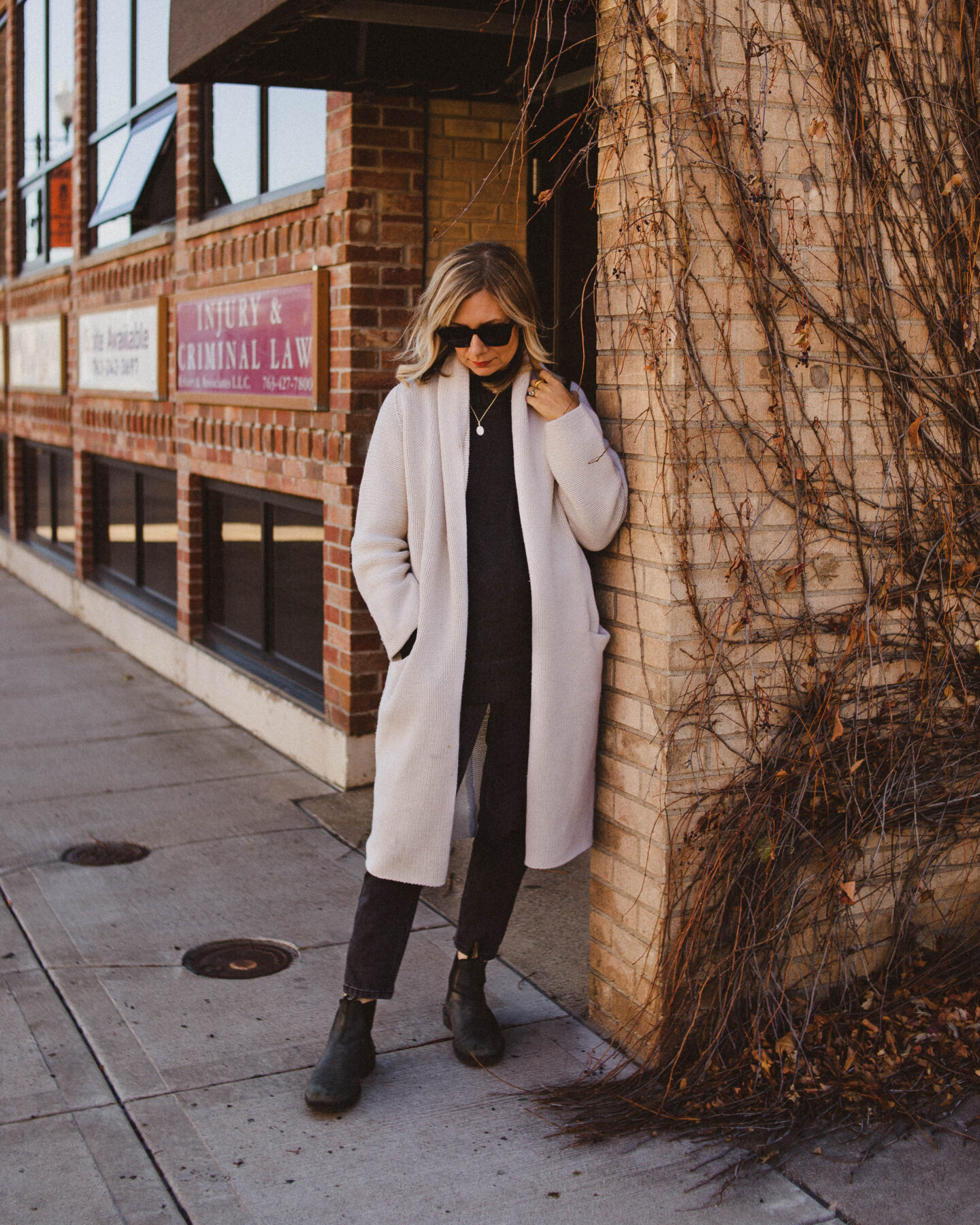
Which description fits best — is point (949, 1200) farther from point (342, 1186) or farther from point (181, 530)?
point (181, 530)

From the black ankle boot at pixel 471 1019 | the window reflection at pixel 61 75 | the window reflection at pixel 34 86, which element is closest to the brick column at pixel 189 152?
the window reflection at pixel 61 75

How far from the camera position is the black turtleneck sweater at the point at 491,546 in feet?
11.2

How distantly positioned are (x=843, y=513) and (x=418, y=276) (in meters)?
2.73

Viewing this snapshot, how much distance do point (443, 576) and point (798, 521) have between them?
3.03 ft

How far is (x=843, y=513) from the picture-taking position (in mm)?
3562

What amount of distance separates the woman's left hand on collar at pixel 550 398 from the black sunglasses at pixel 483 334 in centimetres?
14

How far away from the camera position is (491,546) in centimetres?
342

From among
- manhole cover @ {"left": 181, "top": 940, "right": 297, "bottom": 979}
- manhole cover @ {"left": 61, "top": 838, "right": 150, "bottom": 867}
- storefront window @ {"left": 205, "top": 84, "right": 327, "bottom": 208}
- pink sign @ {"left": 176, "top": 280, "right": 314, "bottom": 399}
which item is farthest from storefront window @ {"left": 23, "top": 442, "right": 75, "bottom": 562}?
manhole cover @ {"left": 181, "top": 940, "right": 297, "bottom": 979}

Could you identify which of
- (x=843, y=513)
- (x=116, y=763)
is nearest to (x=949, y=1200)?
(x=843, y=513)

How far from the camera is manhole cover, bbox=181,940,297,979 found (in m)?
4.14

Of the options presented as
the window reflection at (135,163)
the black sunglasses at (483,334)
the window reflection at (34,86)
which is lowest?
the black sunglasses at (483,334)

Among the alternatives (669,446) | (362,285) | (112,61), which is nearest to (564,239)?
(362,285)

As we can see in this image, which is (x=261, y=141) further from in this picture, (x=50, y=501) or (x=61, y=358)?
(x=50, y=501)

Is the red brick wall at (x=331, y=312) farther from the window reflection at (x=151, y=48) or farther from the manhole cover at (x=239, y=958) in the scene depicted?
the manhole cover at (x=239, y=958)
